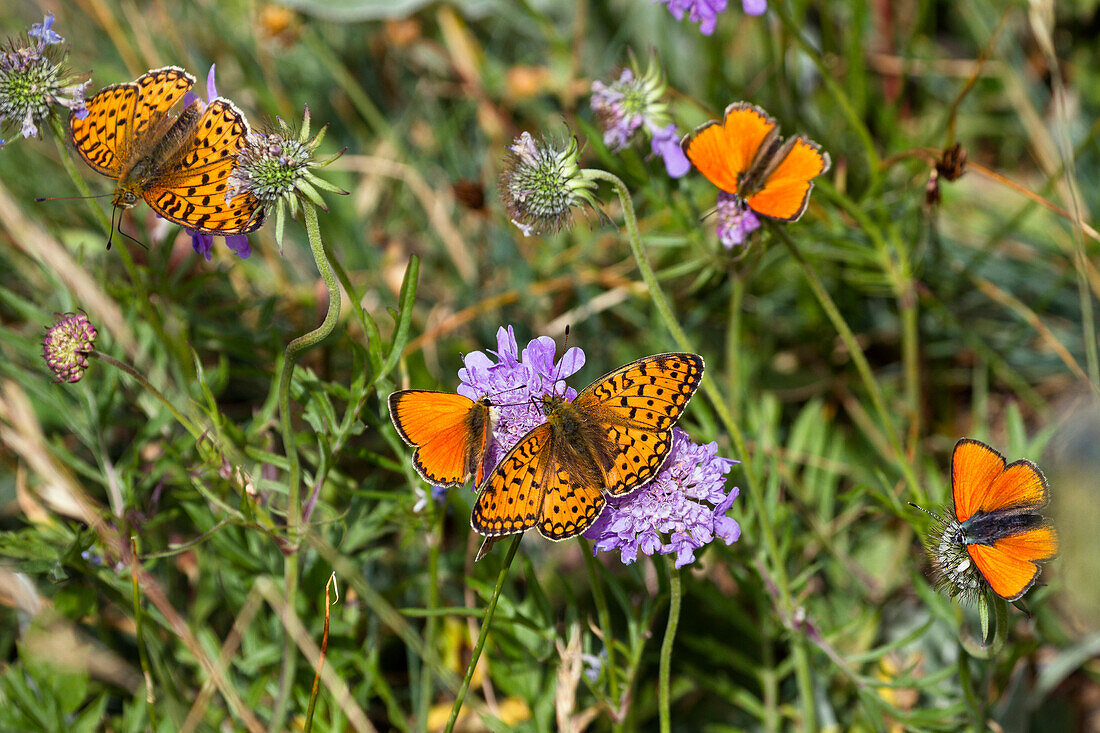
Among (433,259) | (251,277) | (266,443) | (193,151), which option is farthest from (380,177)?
(193,151)

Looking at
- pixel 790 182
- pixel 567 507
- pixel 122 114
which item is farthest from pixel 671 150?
pixel 122 114

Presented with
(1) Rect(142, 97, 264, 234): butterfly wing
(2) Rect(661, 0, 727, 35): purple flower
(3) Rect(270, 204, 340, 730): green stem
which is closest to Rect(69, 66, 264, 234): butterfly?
(1) Rect(142, 97, 264, 234): butterfly wing

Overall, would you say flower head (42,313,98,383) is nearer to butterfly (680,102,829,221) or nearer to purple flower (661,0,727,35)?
butterfly (680,102,829,221)

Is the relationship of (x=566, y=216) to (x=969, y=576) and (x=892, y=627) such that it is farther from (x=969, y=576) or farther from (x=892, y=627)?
(x=892, y=627)

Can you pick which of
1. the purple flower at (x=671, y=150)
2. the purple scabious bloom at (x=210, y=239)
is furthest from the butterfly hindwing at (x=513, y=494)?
the purple flower at (x=671, y=150)

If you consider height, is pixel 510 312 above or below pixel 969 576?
above

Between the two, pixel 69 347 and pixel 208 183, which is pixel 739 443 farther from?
pixel 69 347

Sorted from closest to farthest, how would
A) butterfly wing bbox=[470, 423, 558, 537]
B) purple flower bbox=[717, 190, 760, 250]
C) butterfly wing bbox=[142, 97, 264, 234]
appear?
butterfly wing bbox=[470, 423, 558, 537] < butterfly wing bbox=[142, 97, 264, 234] < purple flower bbox=[717, 190, 760, 250]

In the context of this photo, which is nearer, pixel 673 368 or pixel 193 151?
Result: pixel 673 368
